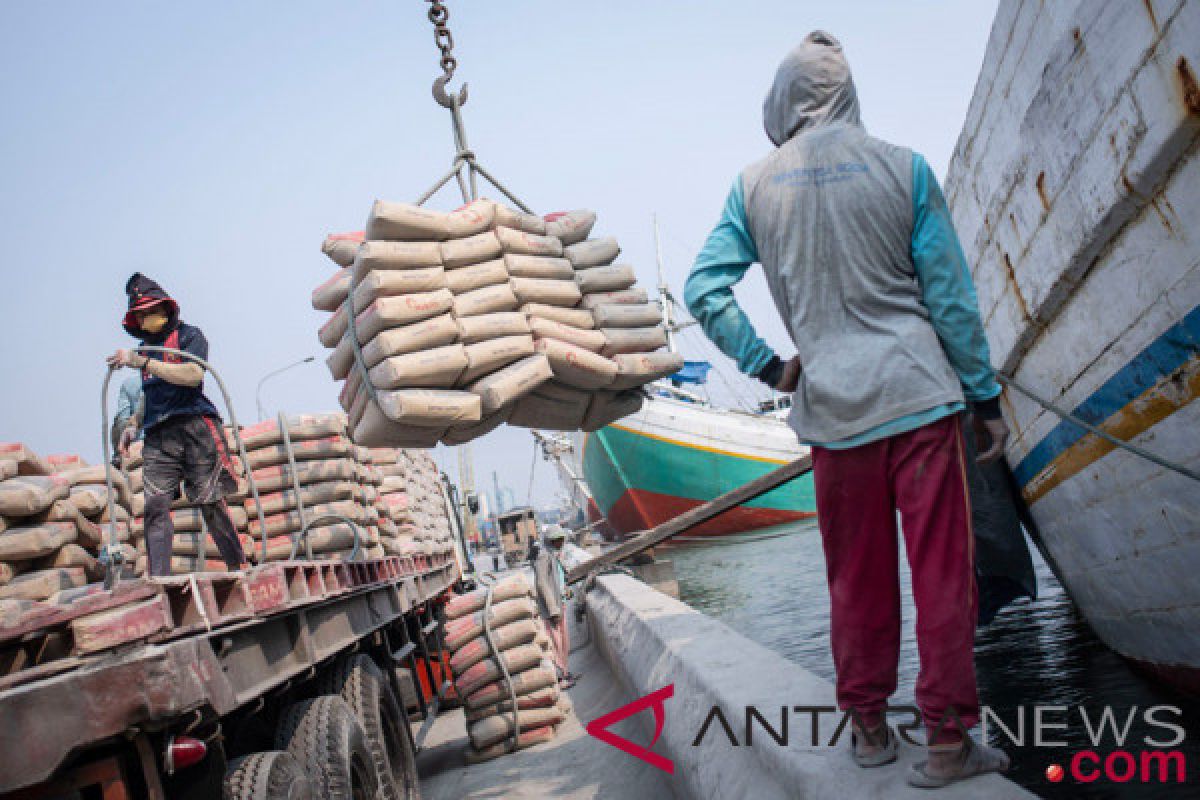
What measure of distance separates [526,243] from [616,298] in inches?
20.1

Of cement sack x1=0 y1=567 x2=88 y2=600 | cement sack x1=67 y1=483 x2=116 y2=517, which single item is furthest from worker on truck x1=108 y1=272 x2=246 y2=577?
cement sack x1=67 y1=483 x2=116 y2=517

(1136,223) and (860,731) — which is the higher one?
(1136,223)

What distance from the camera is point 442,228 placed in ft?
13.3

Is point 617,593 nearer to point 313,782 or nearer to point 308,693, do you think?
point 308,693

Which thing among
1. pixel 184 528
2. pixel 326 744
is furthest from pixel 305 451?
pixel 326 744

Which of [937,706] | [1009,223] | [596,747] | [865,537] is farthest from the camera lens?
[596,747]

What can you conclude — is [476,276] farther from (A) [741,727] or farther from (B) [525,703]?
(B) [525,703]

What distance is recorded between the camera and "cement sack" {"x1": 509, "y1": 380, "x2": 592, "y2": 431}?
13.6 ft

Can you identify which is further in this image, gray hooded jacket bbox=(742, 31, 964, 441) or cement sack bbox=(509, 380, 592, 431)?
cement sack bbox=(509, 380, 592, 431)

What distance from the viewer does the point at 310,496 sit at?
746cm

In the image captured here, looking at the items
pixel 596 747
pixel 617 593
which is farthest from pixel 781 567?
pixel 596 747

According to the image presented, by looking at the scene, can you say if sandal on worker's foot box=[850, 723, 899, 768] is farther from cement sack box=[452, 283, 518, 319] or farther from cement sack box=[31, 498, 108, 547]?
cement sack box=[31, 498, 108, 547]

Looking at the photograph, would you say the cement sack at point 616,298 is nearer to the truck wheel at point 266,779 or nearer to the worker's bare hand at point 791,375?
the worker's bare hand at point 791,375

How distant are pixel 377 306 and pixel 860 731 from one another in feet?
7.68
